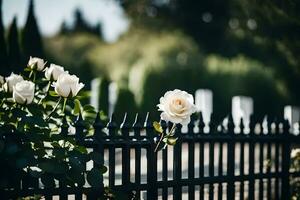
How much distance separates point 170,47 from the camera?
30156 millimetres

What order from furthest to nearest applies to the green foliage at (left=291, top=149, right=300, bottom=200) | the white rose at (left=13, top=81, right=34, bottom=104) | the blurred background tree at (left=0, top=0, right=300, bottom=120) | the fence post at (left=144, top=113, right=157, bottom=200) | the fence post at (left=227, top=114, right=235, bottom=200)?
1. the blurred background tree at (left=0, top=0, right=300, bottom=120)
2. the green foliage at (left=291, top=149, right=300, bottom=200)
3. the fence post at (left=227, top=114, right=235, bottom=200)
4. the fence post at (left=144, top=113, right=157, bottom=200)
5. the white rose at (left=13, top=81, right=34, bottom=104)

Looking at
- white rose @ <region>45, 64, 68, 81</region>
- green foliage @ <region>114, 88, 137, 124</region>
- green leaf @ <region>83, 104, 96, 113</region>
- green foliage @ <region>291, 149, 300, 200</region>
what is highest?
green foliage @ <region>114, 88, 137, 124</region>

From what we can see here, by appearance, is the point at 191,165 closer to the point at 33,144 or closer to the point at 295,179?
the point at 33,144

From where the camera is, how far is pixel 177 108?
10.2 ft

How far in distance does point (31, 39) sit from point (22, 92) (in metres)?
9.30

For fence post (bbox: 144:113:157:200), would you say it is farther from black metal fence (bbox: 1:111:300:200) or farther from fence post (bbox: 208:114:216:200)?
fence post (bbox: 208:114:216:200)

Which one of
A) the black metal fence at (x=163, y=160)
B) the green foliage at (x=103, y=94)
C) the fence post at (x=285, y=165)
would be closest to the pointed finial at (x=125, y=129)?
the black metal fence at (x=163, y=160)

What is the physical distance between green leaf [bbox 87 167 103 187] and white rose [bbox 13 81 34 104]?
0.74 metres

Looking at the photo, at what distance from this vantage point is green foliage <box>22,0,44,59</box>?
11774 millimetres

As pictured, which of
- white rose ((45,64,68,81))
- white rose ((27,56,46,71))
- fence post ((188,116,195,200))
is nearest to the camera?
white rose ((45,64,68,81))

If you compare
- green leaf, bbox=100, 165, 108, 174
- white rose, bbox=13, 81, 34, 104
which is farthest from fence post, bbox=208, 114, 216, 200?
white rose, bbox=13, 81, 34, 104

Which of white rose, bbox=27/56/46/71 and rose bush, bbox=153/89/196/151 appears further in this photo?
white rose, bbox=27/56/46/71

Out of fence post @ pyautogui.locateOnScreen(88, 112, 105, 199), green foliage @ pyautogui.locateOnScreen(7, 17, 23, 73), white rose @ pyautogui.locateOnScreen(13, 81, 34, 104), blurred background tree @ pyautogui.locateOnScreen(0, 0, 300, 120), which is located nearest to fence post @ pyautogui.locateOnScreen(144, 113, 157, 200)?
fence post @ pyautogui.locateOnScreen(88, 112, 105, 199)

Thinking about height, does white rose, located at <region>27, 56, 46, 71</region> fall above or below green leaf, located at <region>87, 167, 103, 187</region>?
above
